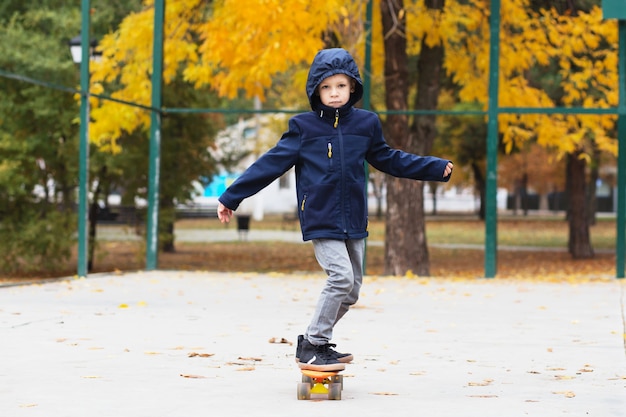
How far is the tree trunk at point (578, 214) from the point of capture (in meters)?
26.1

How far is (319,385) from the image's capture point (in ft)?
18.8

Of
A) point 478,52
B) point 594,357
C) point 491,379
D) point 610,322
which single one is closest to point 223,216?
point 491,379

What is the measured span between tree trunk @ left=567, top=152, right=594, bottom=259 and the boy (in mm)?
20679

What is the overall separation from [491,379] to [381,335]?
2104 millimetres

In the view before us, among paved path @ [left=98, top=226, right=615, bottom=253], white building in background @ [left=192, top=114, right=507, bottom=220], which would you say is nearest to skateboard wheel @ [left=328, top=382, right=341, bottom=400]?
paved path @ [left=98, top=226, right=615, bottom=253]

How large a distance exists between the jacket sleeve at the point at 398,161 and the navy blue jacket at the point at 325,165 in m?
0.02

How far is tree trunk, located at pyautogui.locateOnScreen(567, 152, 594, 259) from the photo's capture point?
85.8ft

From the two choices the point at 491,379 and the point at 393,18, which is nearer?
the point at 491,379

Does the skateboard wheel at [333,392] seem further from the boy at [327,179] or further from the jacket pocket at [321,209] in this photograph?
the jacket pocket at [321,209]

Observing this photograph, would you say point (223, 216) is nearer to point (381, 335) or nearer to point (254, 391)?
point (254, 391)

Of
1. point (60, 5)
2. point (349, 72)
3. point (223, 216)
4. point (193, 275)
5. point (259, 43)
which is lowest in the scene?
point (193, 275)

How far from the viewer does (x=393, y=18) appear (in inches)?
603

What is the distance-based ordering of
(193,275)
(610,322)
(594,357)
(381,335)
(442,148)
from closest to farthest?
(594,357)
(381,335)
(610,322)
(193,275)
(442,148)

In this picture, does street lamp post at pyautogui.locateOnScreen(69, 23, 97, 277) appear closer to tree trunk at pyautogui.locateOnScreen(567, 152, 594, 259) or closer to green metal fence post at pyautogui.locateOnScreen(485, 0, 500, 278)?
green metal fence post at pyautogui.locateOnScreen(485, 0, 500, 278)
